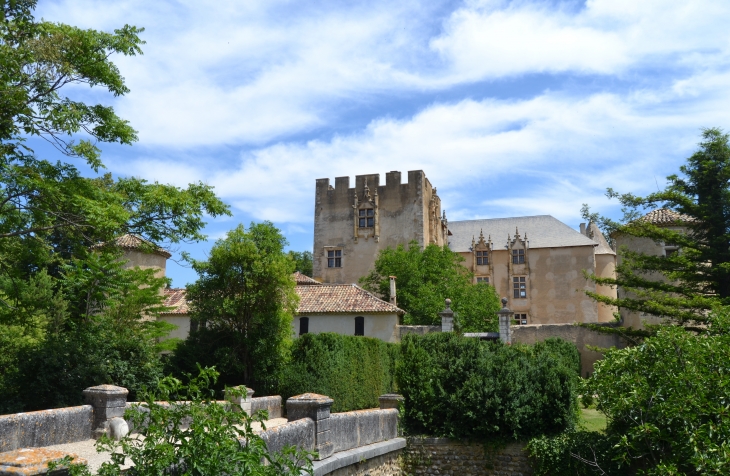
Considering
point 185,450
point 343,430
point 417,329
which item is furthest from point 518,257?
point 185,450

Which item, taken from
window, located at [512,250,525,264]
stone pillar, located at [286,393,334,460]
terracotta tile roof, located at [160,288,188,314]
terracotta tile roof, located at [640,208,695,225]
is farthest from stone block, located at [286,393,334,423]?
window, located at [512,250,525,264]

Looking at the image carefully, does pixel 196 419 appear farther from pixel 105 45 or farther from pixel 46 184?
pixel 105 45

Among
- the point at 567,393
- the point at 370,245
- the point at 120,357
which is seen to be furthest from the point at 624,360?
the point at 370,245

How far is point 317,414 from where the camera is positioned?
11.0 meters

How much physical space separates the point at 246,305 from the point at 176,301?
14218 millimetres

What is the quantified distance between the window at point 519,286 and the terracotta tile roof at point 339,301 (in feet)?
59.7

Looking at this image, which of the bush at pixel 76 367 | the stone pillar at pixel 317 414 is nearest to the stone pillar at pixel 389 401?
the stone pillar at pixel 317 414

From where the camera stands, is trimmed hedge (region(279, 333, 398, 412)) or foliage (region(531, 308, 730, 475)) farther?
trimmed hedge (region(279, 333, 398, 412))

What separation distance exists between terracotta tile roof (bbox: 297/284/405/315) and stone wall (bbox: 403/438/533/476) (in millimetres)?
11905

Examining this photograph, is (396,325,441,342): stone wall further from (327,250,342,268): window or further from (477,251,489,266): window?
(477,251,489,266): window

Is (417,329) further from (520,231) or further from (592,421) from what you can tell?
(520,231)

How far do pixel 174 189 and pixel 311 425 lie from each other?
771cm

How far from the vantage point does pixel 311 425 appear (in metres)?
10.9

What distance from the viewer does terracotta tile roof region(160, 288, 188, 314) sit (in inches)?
1252
